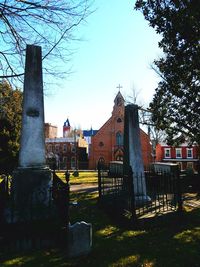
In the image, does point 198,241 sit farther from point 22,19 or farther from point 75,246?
point 22,19

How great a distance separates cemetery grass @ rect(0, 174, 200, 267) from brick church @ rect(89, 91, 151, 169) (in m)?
39.5

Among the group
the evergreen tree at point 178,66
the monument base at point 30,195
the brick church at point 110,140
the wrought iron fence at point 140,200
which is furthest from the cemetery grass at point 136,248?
the brick church at point 110,140

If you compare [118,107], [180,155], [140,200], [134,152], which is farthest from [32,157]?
[118,107]

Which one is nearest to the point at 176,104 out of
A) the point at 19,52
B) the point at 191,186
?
the point at 191,186

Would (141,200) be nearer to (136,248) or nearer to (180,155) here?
(136,248)

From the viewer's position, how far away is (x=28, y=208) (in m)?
5.98

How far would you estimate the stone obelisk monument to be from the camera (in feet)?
19.7

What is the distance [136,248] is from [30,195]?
2.83 m

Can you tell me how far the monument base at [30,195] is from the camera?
5918 mm

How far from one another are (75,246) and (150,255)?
1515 millimetres

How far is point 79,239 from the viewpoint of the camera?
470 cm

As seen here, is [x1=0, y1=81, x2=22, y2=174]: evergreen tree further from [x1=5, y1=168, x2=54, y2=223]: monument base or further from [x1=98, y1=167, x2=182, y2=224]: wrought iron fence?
[x1=5, y1=168, x2=54, y2=223]: monument base

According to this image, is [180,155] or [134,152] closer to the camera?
[134,152]

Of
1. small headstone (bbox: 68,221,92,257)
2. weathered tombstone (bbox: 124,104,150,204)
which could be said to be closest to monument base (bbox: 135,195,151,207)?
weathered tombstone (bbox: 124,104,150,204)
